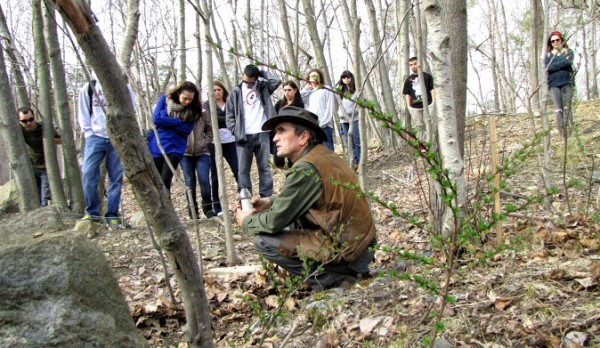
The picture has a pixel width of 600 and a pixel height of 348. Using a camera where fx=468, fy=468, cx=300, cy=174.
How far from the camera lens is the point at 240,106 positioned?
18.9 feet

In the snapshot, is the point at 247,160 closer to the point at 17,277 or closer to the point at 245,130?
the point at 245,130

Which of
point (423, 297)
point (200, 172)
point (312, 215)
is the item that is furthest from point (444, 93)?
point (200, 172)

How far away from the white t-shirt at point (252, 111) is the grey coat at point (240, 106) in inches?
2.0

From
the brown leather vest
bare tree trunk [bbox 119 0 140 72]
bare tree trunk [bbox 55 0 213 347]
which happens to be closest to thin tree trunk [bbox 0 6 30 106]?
bare tree trunk [bbox 119 0 140 72]

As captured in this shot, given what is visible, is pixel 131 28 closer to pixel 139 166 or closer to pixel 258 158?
pixel 258 158

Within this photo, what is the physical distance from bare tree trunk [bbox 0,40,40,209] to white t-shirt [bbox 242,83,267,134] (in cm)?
245

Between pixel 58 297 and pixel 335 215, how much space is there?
173 centimetres

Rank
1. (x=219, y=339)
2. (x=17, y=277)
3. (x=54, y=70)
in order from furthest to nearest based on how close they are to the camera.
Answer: (x=54, y=70) < (x=219, y=339) < (x=17, y=277)

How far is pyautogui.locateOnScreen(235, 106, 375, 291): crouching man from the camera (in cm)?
309

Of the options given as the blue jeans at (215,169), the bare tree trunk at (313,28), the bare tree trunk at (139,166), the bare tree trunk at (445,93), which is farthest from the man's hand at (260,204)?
the bare tree trunk at (313,28)

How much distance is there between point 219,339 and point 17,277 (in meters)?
1.34

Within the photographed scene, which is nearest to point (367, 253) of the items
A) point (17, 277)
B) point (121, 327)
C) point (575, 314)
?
point (575, 314)

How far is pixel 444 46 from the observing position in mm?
2916

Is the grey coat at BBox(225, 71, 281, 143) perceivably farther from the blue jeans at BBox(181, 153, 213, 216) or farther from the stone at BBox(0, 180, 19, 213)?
the stone at BBox(0, 180, 19, 213)
